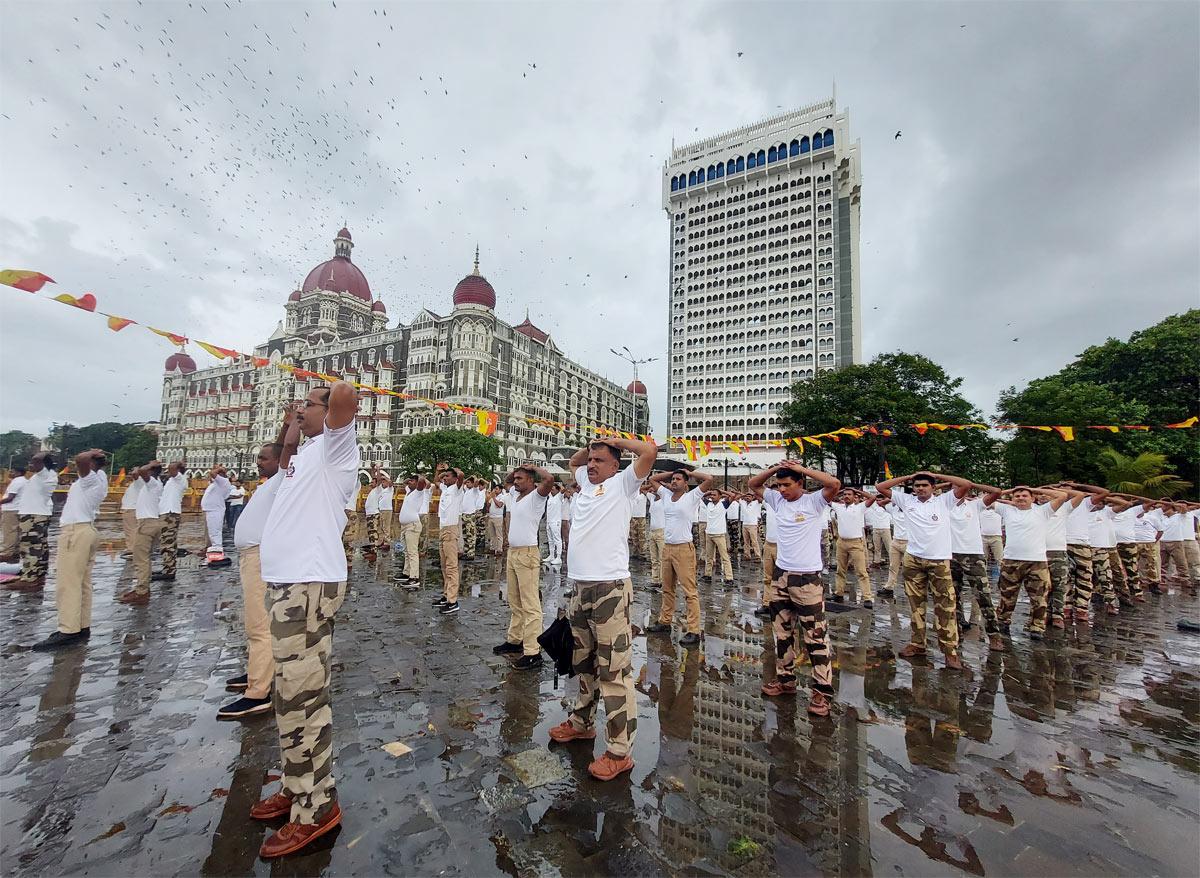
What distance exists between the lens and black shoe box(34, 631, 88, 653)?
5543 mm

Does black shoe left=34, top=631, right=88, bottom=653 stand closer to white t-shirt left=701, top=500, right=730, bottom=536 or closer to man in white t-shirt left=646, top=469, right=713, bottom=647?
man in white t-shirt left=646, top=469, right=713, bottom=647

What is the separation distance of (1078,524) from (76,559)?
47.0ft

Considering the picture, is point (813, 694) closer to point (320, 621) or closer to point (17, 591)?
point (320, 621)

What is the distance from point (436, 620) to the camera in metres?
7.17

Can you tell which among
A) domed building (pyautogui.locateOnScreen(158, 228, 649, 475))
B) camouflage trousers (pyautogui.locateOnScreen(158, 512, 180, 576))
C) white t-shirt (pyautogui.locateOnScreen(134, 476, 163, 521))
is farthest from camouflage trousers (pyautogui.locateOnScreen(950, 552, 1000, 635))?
domed building (pyautogui.locateOnScreen(158, 228, 649, 475))

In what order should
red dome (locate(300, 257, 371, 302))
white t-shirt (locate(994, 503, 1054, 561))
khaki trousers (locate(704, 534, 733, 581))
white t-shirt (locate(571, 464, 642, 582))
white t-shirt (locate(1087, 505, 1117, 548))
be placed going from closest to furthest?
1. white t-shirt (locate(571, 464, 642, 582))
2. white t-shirt (locate(994, 503, 1054, 561))
3. white t-shirt (locate(1087, 505, 1117, 548))
4. khaki trousers (locate(704, 534, 733, 581))
5. red dome (locate(300, 257, 371, 302))

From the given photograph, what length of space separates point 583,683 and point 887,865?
2047mm

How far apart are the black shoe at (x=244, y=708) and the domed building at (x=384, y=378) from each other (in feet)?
145

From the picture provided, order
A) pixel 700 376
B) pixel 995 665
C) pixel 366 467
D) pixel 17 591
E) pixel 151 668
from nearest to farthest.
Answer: pixel 151 668, pixel 995 665, pixel 17 591, pixel 366 467, pixel 700 376

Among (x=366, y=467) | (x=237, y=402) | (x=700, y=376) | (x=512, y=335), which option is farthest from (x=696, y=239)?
(x=237, y=402)

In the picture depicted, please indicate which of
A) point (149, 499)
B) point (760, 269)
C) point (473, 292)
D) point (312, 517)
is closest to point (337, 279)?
point (473, 292)

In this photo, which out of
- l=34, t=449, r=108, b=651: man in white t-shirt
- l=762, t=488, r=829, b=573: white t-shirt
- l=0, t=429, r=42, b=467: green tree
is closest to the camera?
l=762, t=488, r=829, b=573: white t-shirt

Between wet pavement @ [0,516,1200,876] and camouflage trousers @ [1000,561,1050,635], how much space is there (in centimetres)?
104

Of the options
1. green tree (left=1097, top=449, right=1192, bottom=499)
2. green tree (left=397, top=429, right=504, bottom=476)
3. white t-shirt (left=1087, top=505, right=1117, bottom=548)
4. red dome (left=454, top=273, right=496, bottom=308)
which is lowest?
white t-shirt (left=1087, top=505, right=1117, bottom=548)
